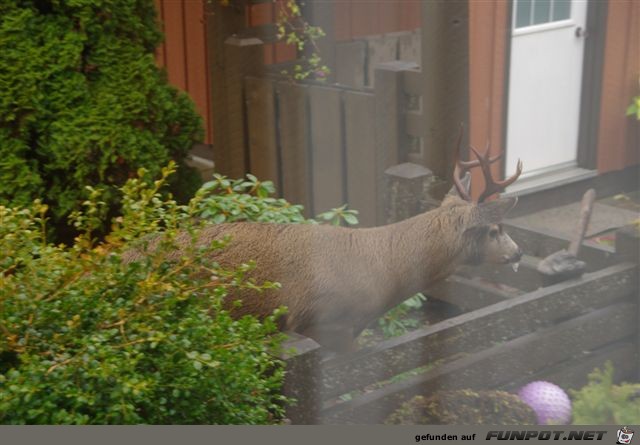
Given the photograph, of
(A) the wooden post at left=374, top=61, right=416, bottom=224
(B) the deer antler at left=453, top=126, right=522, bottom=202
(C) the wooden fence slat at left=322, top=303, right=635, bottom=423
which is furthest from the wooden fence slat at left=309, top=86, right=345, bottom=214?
(C) the wooden fence slat at left=322, top=303, right=635, bottom=423

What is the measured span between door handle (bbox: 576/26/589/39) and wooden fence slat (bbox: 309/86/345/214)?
108cm

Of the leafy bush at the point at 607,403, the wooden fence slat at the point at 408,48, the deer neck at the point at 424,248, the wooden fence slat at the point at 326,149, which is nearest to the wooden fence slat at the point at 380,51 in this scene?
Answer: the wooden fence slat at the point at 408,48

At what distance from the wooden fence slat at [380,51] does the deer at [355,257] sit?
262 cm

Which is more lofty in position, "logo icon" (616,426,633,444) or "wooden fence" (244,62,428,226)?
"wooden fence" (244,62,428,226)

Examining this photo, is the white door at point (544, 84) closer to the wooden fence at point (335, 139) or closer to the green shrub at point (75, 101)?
the wooden fence at point (335, 139)

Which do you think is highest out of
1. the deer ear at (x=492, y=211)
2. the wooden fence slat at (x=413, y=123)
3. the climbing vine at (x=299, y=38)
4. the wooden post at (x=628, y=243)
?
the climbing vine at (x=299, y=38)

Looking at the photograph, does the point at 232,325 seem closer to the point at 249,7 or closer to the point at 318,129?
the point at 318,129

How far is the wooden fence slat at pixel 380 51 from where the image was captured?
636 cm

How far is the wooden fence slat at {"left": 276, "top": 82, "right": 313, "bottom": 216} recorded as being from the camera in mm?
4547

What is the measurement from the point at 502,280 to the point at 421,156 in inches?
24.3

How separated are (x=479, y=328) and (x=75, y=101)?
1.69 meters

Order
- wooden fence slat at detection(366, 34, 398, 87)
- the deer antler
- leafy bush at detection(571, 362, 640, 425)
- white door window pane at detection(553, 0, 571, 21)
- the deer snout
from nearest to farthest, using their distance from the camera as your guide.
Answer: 1. leafy bush at detection(571, 362, 640, 425)
2. the deer antler
3. the deer snout
4. white door window pane at detection(553, 0, 571, 21)
5. wooden fence slat at detection(366, 34, 398, 87)

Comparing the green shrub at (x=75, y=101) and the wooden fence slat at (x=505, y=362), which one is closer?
the wooden fence slat at (x=505, y=362)

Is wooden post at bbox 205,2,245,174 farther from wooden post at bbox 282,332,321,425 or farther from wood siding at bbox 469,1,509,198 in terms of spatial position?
wooden post at bbox 282,332,321,425
